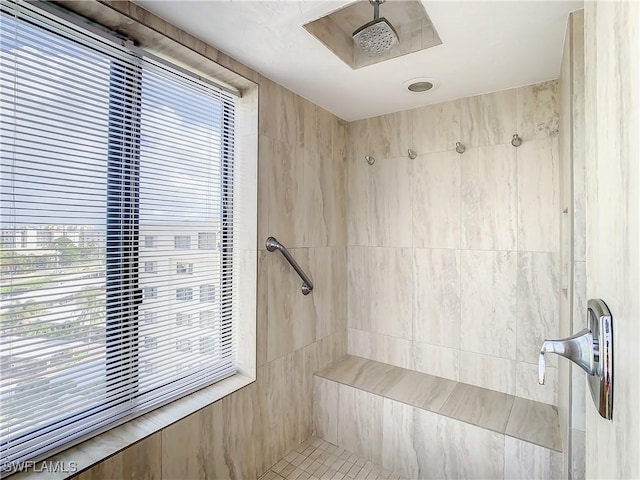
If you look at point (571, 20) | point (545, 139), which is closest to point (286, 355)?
point (545, 139)

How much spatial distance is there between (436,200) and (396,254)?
0.45m

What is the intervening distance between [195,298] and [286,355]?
665 mm

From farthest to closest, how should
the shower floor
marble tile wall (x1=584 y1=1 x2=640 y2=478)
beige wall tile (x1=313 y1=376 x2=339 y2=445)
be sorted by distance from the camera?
beige wall tile (x1=313 y1=376 x2=339 y2=445), the shower floor, marble tile wall (x1=584 y1=1 x2=640 y2=478)

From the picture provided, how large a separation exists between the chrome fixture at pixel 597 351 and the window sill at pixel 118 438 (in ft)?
4.46

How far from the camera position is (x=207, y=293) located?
1.59 m

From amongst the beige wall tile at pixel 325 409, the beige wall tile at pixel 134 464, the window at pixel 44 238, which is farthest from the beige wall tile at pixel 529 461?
the window at pixel 44 238

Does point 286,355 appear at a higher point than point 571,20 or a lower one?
lower

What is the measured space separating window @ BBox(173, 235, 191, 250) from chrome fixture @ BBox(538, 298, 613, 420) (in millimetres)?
1370

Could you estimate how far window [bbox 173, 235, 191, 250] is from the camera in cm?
145

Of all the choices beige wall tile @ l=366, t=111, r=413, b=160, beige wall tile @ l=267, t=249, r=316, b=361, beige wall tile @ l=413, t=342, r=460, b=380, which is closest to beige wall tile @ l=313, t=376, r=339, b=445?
beige wall tile @ l=267, t=249, r=316, b=361

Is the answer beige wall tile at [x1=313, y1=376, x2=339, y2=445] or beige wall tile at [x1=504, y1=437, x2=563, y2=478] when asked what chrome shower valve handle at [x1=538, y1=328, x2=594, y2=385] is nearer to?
beige wall tile at [x1=504, y1=437, x2=563, y2=478]

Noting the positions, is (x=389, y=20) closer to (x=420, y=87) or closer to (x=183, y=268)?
(x=420, y=87)

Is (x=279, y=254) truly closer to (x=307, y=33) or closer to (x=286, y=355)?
(x=286, y=355)

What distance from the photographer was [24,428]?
3.40 feet
